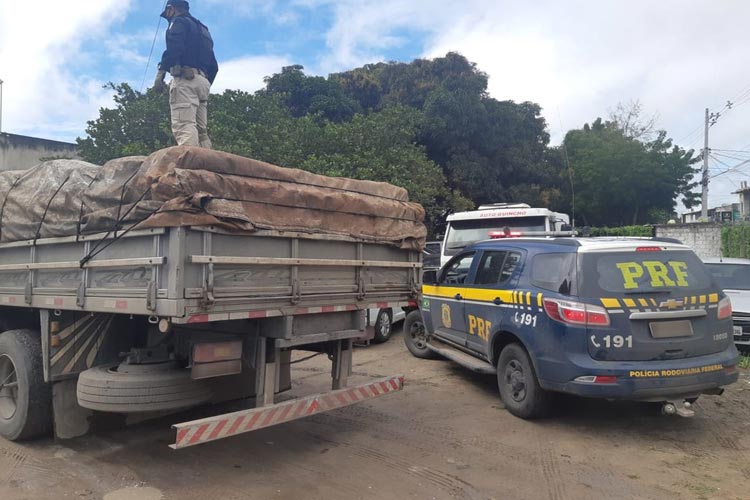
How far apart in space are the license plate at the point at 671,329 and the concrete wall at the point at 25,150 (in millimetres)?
21754

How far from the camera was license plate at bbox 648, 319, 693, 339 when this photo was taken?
16.4 feet

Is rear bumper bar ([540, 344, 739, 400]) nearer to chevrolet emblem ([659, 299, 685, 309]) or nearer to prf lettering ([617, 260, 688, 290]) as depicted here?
chevrolet emblem ([659, 299, 685, 309])

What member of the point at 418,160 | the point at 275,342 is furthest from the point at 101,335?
the point at 418,160

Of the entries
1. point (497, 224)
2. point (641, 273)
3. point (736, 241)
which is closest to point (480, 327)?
point (641, 273)

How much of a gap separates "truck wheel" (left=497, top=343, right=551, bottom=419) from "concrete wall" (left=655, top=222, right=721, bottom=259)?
1676cm

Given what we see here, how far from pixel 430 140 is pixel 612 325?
60.4 feet

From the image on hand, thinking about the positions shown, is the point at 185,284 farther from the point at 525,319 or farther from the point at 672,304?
the point at 672,304

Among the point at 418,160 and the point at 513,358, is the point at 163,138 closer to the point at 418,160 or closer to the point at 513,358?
the point at 418,160

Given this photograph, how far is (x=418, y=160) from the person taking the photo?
16.9 meters

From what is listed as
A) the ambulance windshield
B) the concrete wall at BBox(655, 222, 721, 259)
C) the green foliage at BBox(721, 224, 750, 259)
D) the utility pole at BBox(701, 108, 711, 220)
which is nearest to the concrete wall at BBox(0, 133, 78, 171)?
the ambulance windshield

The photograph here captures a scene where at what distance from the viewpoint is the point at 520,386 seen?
230 inches

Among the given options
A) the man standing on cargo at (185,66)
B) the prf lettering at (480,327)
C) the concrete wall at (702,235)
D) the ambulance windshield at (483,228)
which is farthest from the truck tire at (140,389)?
the concrete wall at (702,235)

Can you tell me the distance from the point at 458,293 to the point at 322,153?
966cm

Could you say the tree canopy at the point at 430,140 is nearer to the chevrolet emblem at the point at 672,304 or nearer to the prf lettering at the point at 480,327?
the prf lettering at the point at 480,327
